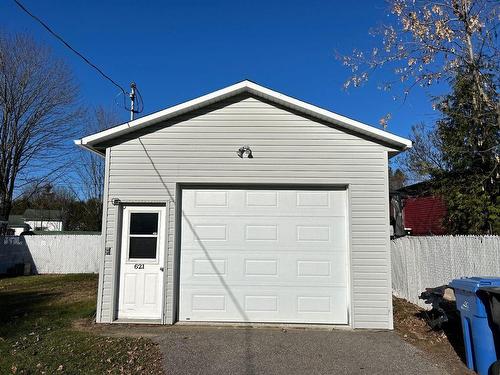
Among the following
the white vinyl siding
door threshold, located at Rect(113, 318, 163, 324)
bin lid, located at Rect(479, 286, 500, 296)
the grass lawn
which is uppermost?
the white vinyl siding

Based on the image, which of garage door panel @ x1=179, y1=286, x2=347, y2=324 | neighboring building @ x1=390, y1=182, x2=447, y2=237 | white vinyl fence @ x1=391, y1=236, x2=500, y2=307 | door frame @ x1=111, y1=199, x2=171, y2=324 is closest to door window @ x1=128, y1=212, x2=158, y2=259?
door frame @ x1=111, y1=199, x2=171, y2=324

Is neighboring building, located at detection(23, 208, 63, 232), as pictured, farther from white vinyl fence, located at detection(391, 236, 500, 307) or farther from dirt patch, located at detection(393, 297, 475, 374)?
dirt patch, located at detection(393, 297, 475, 374)

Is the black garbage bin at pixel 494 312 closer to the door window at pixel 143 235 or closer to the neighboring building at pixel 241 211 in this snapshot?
the neighboring building at pixel 241 211

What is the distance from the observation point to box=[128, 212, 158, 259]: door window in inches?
329

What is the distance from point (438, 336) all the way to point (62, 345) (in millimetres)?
6054

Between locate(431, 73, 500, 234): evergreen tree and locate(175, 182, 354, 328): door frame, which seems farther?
locate(431, 73, 500, 234): evergreen tree

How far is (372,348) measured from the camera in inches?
263

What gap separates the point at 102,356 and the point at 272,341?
2567 mm

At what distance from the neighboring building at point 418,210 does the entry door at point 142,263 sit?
8912 mm

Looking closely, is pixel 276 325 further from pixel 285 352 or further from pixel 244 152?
pixel 244 152

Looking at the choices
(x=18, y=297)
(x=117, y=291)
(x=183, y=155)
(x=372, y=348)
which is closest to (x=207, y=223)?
(x=183, y=155)

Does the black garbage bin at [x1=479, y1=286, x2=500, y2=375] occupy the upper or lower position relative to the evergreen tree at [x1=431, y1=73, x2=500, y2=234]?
lower

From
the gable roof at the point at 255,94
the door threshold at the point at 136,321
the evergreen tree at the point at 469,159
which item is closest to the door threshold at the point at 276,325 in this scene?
the door threshold at the point at 136,321

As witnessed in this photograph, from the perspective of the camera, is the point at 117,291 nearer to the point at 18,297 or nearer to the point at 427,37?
the point at 18,297
